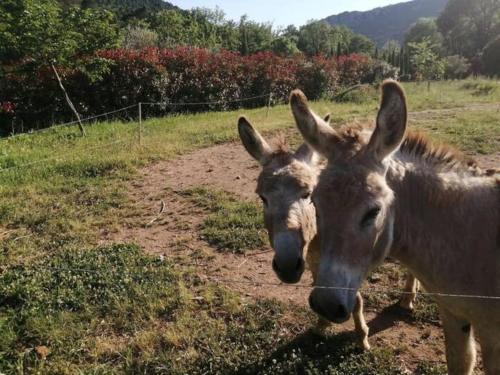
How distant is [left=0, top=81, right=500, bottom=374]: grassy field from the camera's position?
3.66m

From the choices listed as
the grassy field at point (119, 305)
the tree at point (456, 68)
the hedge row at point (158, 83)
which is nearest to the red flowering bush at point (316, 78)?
the hedge row at point (158, 83)

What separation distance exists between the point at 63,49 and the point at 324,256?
37.9 ft

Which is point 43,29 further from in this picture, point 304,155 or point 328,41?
point 328,41

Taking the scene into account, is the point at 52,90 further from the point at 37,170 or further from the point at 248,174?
the point at 248,174

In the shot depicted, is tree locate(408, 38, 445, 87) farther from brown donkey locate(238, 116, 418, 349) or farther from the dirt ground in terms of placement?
brown donkey locate(238, 116, 418, 349)

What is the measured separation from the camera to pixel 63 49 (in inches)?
442

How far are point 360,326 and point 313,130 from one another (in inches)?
83.8

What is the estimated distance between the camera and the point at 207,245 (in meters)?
5.83

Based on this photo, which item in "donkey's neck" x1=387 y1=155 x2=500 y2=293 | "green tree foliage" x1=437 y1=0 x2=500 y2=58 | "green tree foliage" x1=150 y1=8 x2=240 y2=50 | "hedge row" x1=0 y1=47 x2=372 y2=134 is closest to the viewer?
"donkey's neck" x1=387 y1=155 x2=500 y2=293

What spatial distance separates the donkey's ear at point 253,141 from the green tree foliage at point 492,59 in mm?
38077

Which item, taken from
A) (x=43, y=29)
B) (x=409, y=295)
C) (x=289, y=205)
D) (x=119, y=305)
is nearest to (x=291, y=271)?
(x=289, y=205)

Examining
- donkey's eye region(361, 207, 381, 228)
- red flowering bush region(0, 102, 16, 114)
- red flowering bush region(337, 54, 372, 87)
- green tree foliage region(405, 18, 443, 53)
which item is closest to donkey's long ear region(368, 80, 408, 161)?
donkey's eye region(361, 207, 381, 228)

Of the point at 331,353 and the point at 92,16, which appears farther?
the point at 92,16

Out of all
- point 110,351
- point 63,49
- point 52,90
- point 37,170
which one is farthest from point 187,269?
point 52,90
